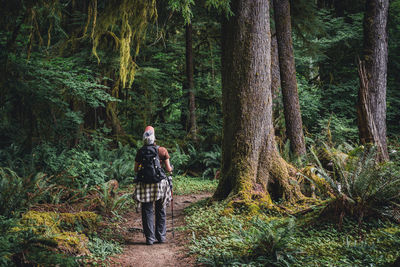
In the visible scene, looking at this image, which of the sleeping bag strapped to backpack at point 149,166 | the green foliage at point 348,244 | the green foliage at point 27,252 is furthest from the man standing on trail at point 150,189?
the green foliage at point 348,244

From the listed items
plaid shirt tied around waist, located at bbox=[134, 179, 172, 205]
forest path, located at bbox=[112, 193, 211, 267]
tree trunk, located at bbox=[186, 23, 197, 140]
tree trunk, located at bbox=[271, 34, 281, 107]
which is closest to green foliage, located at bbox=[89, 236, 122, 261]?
forest path, located at bbox=[112, 193, 211, 267]

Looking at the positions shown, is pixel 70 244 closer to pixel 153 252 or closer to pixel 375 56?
pixel 153 252

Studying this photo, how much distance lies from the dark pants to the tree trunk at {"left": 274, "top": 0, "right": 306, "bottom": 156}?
5535mm

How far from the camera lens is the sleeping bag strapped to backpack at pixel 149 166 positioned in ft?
16.1

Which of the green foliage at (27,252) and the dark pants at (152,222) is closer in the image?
the green foliage at (27,252)

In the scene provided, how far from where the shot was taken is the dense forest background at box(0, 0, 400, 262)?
670 cm

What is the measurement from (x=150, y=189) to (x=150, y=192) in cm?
5

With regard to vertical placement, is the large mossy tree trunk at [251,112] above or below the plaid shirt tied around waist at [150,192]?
above

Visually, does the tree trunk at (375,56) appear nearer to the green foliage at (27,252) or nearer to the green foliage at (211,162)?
the green foliage at (211,162)

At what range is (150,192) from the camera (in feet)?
16.2

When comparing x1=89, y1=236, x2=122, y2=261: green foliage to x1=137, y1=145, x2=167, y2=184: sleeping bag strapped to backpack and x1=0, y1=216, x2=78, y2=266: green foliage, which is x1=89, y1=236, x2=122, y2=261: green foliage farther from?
x1=137, y1=145, x2=167, y2=184: sleeping bag strapped to backpack

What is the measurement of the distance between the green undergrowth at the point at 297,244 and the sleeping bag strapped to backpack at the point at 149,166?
118cm

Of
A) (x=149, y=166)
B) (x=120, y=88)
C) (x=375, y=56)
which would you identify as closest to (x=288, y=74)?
(x=375, y=56)

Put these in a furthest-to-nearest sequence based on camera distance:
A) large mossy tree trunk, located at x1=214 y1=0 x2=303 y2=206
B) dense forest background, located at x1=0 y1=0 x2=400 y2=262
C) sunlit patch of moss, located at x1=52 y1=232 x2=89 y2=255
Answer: dense forest background, located at x1=0 y1=0 x2=400 y2=262, large mossy tree trunk, located at x1=214 y1=0 x2=303 y2=206, sunlit patch of moss, located at x1=52 y1=232 x2=89 y2=255
